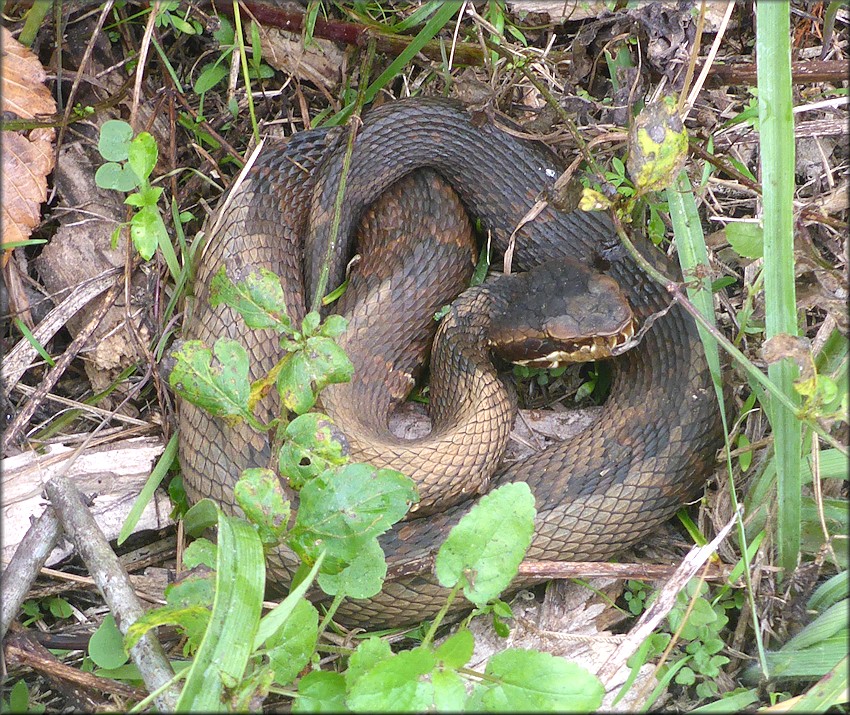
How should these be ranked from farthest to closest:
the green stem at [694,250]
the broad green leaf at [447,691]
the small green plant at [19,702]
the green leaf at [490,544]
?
the green stem at [694,250], the small green plant at [19,702], the green leaf at [490,544], the broad green leaf at [447,691]

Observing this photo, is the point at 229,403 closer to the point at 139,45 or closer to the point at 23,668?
the point at 23,668

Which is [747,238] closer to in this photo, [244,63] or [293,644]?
[293,644]

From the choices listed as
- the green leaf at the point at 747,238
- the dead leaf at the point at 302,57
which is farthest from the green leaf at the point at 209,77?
the green leaf at the point at 747,238

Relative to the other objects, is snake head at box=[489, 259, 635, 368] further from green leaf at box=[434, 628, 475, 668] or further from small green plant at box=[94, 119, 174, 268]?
green leaf at box=[434, 628, 475, 668]

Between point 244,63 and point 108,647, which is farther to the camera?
point 244,63

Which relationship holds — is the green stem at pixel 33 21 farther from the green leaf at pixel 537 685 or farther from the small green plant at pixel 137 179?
the green leaf at pixel 537 685

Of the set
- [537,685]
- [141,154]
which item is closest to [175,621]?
[537,685]
